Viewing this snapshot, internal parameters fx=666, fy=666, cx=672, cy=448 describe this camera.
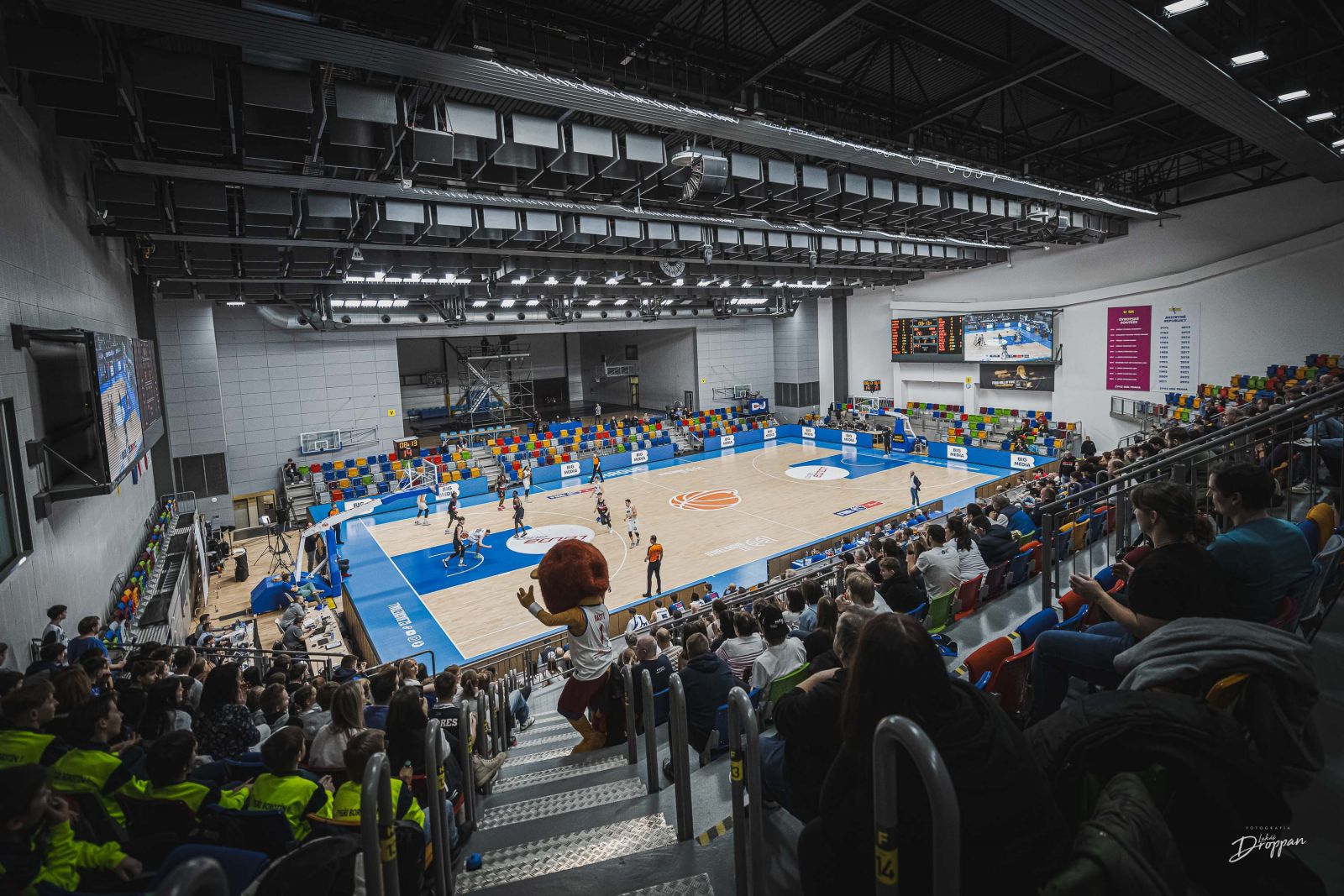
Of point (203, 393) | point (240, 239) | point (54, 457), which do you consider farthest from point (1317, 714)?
point (203, 393)

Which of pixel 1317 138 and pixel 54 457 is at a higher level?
pixel 1317 138

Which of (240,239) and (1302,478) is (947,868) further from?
(240,239)

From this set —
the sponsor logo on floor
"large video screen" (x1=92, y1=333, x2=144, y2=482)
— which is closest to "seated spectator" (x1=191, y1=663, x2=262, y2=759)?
"large video screen" (x1=92, y1=333, x2=144, y2=482)

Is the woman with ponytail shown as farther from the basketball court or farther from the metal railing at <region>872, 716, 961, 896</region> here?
the basketball court

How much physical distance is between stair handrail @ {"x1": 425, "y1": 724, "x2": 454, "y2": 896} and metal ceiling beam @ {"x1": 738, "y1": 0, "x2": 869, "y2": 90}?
25.9 feet

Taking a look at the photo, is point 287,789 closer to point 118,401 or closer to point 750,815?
point 750,815

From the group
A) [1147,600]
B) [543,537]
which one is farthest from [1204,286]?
[1147,600]

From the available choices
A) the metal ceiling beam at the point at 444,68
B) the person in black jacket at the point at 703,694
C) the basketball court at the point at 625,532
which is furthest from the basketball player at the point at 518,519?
the person in black jacket at the point at 703,694

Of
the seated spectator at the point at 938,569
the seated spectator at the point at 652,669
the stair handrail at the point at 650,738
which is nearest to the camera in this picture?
the stair handrail at the point at 650,738

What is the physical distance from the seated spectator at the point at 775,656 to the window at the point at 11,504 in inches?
251

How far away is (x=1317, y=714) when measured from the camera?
3.06 meters

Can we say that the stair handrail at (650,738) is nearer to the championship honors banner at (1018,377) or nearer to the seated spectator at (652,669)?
the seated spectator at (652,669)

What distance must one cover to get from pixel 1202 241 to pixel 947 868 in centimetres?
2882

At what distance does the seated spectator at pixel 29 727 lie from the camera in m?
3.44
